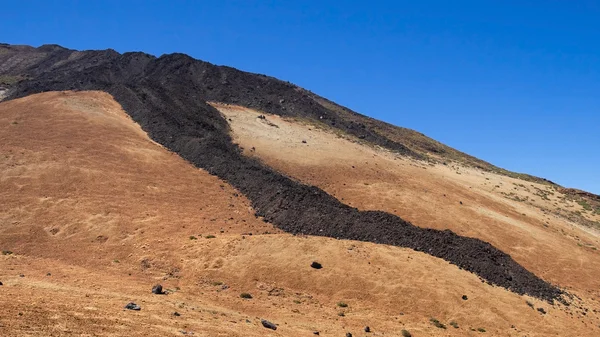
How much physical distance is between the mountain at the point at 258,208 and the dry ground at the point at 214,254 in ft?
0.56

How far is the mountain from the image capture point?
2780 cm

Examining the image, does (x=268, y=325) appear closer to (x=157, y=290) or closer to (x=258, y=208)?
(x=157, y=290)

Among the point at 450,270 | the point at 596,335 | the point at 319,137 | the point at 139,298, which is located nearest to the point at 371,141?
the point at 319,137

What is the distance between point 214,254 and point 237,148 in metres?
26.9

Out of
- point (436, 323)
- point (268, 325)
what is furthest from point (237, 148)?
point (268, 325)

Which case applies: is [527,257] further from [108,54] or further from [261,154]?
[108,54]

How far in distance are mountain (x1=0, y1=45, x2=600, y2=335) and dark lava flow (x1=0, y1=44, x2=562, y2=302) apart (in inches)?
7.9

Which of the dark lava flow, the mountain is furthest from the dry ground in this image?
the dark lava flow

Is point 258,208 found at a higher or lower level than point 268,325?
higher

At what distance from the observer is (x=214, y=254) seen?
95.3ft

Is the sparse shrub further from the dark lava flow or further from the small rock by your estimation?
the small rock

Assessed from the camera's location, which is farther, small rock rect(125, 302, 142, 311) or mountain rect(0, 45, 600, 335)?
mountain rect(0, 45, 600, 335)

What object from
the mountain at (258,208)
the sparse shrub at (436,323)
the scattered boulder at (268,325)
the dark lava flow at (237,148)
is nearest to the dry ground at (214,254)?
the mountain at (258,208)

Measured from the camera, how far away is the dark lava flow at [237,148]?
32594 mm
